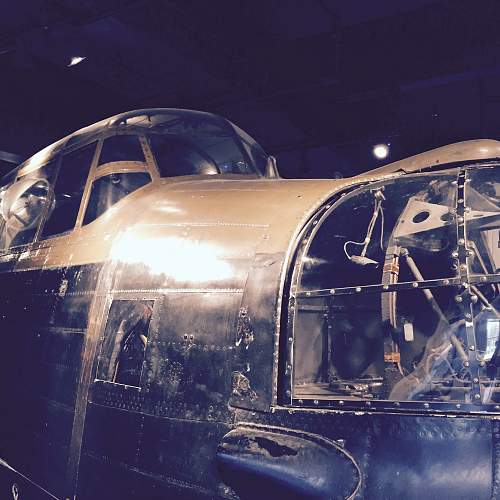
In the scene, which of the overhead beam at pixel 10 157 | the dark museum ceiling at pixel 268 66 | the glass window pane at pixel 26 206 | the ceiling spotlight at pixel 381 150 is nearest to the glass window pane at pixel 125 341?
the glass window pane at pixel 26 206

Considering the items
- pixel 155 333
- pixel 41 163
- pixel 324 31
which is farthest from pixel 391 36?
pixel 155 333

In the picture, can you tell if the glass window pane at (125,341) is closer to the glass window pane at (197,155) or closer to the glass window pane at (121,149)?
the glass window pane at (197,155)

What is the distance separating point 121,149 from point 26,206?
164cm

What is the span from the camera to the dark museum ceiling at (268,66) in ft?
26.5

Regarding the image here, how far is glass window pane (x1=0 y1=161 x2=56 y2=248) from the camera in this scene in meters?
5.86

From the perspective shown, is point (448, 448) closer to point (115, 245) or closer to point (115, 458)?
point (115, 458)

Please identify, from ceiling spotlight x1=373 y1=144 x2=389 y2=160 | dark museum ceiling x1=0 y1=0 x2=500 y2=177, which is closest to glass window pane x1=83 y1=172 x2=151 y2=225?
dark museum ceiling x1=0 y1=0 x2=500 y2=177

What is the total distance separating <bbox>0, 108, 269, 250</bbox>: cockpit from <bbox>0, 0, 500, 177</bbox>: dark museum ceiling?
3504 mm

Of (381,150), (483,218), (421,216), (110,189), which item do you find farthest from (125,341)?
(381,150)

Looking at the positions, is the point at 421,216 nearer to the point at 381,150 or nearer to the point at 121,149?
the point at 121,149

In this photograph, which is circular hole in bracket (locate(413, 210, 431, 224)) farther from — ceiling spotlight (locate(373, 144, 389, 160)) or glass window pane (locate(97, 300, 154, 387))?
ceiling spotlight (locate(373, 144, 389, 160))

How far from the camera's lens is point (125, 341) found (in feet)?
12.5

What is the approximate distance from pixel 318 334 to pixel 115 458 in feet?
6.15

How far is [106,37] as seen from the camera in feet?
31.0
